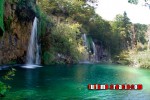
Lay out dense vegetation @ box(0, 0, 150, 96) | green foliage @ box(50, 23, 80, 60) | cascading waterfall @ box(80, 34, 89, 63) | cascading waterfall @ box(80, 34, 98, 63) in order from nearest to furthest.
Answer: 1. dense vegetation @ box(0, 0, 150, 96)
2. green foliage @ box(50, 23, 80, 60)
3. cascading waterfall @ box(80, 34, 89, 63)
4. cascading waterfall @ box(80, 34, 98, 63)

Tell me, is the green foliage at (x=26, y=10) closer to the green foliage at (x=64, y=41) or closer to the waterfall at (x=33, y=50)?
the waterfall at (x=33, y=50)

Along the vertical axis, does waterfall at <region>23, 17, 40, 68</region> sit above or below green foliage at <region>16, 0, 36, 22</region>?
below

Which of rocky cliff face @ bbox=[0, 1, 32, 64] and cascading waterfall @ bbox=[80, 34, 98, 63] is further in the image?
cascading waterfall @ bbox=[80, 34, 98, 63]

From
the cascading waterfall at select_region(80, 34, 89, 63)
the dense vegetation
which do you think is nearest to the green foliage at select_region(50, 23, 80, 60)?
the dense vegetation

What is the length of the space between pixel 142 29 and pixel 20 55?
45993 mm

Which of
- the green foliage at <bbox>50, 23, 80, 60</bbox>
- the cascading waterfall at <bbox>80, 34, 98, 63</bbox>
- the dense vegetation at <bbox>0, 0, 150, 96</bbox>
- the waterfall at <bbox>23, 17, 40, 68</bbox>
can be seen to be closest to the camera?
the waterfall at <bbox>23, 17, 40, 68</bbox>

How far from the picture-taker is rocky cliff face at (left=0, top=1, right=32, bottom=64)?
2966 centimetres

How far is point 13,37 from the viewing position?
33406 millimetres

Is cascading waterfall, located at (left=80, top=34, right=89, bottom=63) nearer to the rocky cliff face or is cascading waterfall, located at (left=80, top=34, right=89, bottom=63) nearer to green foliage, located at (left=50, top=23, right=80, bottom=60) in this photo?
green foliage, located at (left=50, top=23, right=80, bottom=60)

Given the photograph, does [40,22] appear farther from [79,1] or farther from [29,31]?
[79,1]

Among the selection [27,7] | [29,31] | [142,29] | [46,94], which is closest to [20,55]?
[29,31]

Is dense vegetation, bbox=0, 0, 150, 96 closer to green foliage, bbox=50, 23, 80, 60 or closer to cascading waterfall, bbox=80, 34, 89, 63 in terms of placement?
green foliage, bbox=50, 23, 80, 60

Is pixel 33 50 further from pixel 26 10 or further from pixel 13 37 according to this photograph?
pixel 26 10

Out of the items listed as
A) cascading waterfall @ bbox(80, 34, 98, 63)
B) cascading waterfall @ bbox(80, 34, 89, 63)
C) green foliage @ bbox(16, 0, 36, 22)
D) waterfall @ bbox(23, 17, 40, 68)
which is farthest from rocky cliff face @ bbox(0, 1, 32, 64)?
cascading waterfall @ bbox(80, 34, 98, 63)
